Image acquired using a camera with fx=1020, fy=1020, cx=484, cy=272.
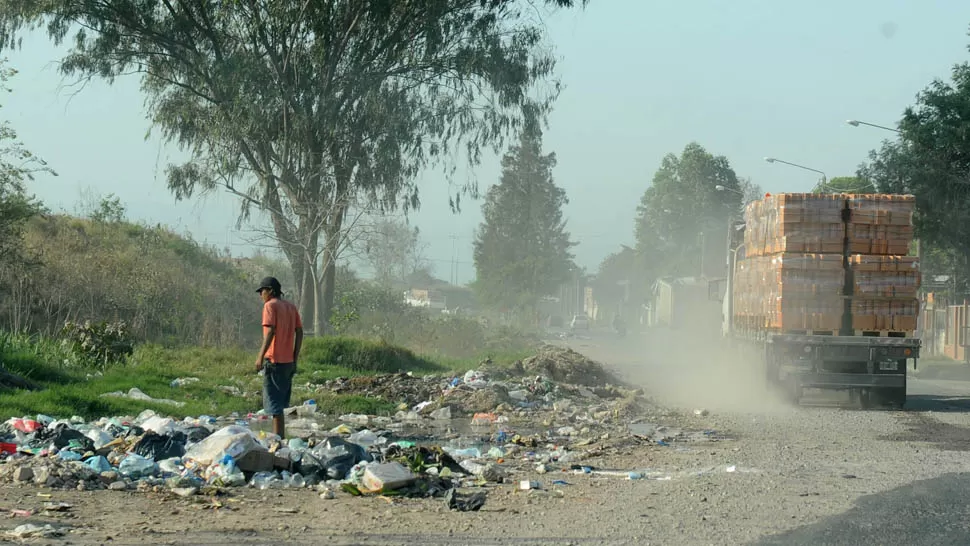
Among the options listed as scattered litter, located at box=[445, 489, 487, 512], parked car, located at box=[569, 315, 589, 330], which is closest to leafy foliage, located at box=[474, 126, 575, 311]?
parked car, located at box=[569, 315, 589, 330]

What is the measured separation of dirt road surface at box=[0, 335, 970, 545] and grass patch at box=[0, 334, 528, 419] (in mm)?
4821

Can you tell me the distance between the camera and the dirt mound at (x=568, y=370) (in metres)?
21.7

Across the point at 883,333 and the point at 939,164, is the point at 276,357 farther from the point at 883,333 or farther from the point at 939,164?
the point at 939,164

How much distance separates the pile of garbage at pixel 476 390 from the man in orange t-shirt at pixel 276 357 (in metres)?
4.15

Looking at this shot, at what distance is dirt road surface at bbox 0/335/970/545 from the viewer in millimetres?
6473

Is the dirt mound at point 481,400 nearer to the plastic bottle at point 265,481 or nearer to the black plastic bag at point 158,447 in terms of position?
the black plastic bag at point 158,447

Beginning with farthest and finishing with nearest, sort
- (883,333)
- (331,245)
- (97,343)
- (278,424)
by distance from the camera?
1. (331,245)
2. (97,343)
3. (883,333)
4. (278,424)

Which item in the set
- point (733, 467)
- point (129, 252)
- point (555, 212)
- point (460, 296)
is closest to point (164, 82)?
point (129, 252)

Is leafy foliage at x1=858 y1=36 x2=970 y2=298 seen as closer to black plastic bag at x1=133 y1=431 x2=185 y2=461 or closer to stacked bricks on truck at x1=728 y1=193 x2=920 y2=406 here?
stacked bricks on truck at x1=728 y1=193 x2=920 y2=406

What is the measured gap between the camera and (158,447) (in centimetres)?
893

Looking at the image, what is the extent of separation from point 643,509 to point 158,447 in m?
4.28

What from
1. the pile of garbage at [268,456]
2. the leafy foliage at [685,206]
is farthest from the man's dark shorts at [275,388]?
the leafy foliage at [685,206]

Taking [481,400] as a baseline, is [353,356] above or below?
above

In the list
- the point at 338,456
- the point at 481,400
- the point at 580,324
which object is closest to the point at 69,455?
the point at 338,456
